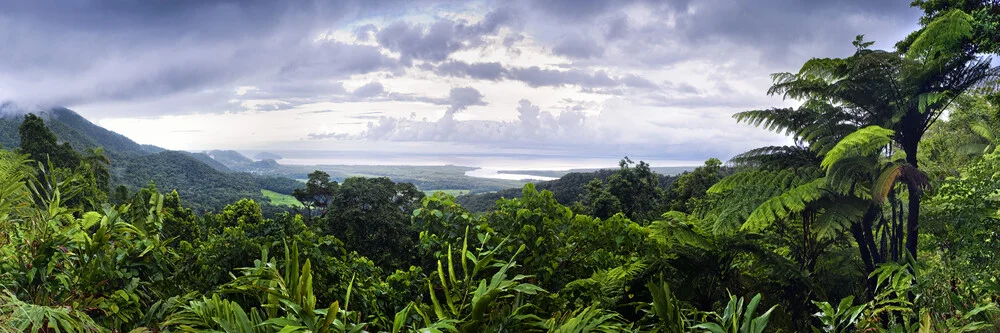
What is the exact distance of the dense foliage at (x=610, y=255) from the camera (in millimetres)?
1300

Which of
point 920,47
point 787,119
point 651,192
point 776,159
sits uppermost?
point 920,47

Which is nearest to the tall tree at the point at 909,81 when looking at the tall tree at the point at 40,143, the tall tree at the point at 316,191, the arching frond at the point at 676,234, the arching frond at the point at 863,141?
the arching frond at the point at 863,141

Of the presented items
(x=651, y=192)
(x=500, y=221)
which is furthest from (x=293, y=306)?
(x=651, y=192)

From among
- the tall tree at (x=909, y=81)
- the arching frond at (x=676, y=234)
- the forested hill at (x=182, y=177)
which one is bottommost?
the forested hill at (x=182, y=177)

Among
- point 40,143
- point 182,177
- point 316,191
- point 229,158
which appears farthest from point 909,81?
point 229,158

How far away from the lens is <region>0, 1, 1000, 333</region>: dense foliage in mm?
1300

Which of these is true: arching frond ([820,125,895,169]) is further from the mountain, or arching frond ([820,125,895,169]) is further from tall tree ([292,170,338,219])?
the mountain

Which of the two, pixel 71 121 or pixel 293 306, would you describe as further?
pixel 71 121

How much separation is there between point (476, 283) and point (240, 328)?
719 millimetres

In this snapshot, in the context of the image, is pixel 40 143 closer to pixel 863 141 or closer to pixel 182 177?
pixel 863 141

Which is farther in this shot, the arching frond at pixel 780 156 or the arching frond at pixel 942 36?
the arching frond at pixel 780 156

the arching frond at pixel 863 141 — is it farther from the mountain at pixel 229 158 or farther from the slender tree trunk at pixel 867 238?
the mountain at pixel 229 158

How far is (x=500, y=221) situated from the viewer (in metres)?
2.67

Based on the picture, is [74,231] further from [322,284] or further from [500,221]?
[500,221]
